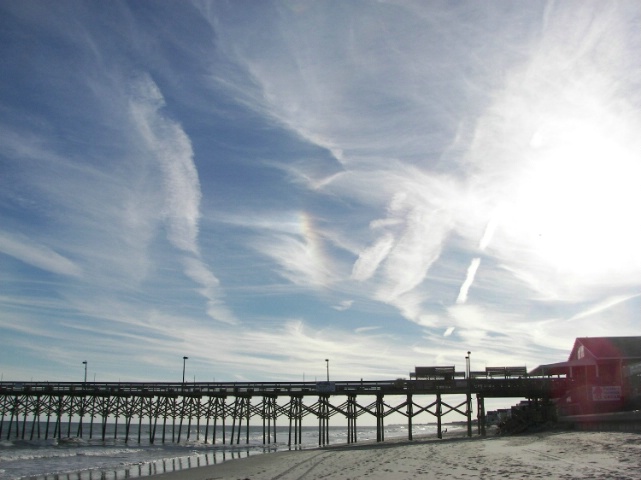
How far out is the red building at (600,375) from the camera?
33.9m

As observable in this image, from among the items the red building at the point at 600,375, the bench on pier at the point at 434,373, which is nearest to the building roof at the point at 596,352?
the red building at the point at 600,375

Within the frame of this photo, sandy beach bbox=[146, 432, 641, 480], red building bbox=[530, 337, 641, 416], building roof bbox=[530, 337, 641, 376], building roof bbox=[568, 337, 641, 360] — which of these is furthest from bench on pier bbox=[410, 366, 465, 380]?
sandy beach bbox=[146, 432, 641, 480]

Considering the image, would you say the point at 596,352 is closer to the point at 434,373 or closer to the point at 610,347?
the point at 610,347

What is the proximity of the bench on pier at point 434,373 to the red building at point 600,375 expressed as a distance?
7565 millimetres

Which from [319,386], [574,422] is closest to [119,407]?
[319,386]

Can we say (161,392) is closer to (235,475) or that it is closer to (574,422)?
(235,475)

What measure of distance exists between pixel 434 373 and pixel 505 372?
5.35m

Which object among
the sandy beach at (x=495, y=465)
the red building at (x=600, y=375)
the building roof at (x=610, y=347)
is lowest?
the sandy beach at (x=495, y=465)

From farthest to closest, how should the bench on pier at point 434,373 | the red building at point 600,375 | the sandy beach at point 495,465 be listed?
the bench on pier at point 434,373
the red building at point 600,375
the sandy beach at point 495,465

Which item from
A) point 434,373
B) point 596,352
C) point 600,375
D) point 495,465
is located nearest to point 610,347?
point 596,352

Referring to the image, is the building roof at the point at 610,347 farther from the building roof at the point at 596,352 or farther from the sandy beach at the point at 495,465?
the sandy beach at the point at 495,465

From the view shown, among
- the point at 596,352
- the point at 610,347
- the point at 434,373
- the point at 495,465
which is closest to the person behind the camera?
the point at 495,465

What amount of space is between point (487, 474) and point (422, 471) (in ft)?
10.3

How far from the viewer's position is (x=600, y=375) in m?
42.1
